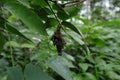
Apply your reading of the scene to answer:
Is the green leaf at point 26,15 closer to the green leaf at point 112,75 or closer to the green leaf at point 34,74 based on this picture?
the green leaf at point 34,74

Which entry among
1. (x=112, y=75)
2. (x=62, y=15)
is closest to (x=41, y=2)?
(x=62, y=15)

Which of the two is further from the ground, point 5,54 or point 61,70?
point 5,54

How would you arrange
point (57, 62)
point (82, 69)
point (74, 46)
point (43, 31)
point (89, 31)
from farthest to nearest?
1. point (74, 46)
2. point (89, 31)
3. point (82, 69)
4. point (57, 62)
5. point (43, 31)

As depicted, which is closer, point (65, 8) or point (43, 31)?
point (43, 31)

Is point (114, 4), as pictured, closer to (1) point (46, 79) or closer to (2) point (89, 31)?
(2) point (89, 31)

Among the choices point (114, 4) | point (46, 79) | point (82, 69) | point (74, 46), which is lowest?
point (46, 79)

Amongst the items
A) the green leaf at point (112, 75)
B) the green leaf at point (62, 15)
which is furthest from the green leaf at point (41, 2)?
the green leaf at point (112, 75)

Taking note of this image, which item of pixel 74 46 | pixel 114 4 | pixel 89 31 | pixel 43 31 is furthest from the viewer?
pixel 114 4

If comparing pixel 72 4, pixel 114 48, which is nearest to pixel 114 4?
pixel 114 48
